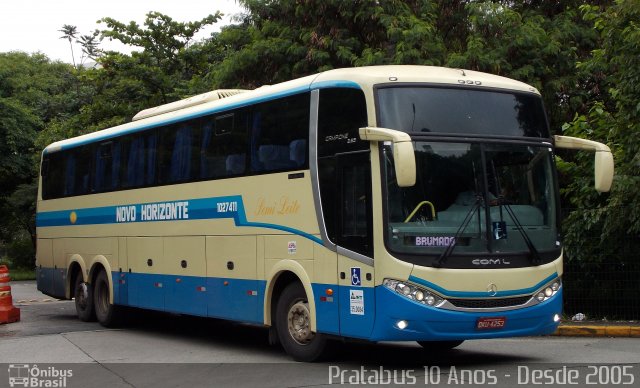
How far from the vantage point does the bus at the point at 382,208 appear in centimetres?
1055

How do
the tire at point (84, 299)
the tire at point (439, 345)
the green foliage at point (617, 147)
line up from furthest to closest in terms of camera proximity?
the tire at point (84, 299)
the green foliage at point (617, 147)
the tire at point (439, 345)

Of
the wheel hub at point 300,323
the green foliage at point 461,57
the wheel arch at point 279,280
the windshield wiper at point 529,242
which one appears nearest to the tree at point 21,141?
the green foliage at point 461,57

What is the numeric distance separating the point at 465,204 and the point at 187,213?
226 inches

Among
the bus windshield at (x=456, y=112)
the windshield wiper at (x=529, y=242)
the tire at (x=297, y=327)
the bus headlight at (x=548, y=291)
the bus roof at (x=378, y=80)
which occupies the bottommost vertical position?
the tire at (x=297, y=327)

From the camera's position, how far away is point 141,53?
35.2m

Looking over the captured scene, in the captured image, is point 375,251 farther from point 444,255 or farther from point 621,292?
point 621,292

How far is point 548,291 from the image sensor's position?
11234 millimetres

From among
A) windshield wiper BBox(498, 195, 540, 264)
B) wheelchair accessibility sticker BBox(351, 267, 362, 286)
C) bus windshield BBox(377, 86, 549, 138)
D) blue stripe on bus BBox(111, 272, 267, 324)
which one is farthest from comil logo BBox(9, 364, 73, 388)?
windshield wiper BBox(498, 195, 540, 264)

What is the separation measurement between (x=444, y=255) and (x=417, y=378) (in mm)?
1369

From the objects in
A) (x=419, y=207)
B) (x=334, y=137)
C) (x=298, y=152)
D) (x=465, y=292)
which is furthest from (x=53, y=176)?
(x=465, y=292)

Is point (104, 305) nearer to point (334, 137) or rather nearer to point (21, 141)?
point (334, 137)

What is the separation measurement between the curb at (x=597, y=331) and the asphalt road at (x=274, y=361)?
0.43 m

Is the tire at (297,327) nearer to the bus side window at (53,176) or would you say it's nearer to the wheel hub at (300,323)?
the wheel hub at (300,323)

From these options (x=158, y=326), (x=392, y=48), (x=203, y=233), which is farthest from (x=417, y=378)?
(x=392, y=48)
